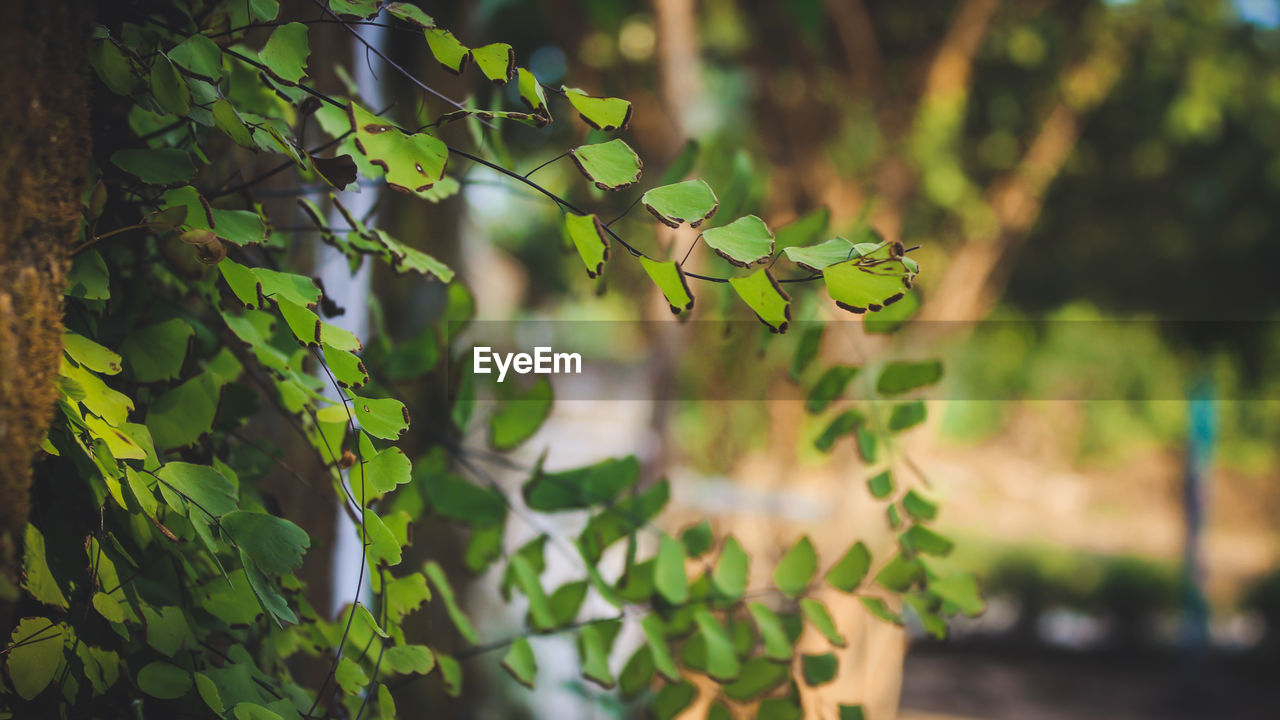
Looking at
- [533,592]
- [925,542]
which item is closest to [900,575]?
[925,542]

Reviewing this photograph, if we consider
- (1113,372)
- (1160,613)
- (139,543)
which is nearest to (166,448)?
(139,543)

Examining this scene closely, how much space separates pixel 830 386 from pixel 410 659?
301 millimetres

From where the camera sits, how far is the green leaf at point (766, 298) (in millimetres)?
291

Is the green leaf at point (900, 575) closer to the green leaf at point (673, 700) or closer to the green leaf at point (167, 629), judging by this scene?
the green leaf at point (673, 700)

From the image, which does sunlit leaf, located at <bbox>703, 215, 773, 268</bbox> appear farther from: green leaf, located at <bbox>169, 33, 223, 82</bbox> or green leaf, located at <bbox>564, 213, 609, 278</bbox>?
green leaf, located at <bbox>169, 33, 223, 82</bbox>

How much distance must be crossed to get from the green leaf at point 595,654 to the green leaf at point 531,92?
0.32 meters

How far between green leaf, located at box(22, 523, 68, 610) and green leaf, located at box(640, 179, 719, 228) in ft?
0.88

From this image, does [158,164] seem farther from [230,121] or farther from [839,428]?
[839,428]

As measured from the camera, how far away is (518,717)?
322 cm

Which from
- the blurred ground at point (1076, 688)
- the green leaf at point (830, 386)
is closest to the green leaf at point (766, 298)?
the green leaf at point (830, 386)

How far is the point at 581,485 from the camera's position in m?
0.51

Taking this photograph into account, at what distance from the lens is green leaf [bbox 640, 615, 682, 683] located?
480mm

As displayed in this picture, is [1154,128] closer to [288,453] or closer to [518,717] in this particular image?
[518,717]

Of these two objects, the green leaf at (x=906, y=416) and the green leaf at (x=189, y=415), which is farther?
the green leaf at (x=906, y=416)
